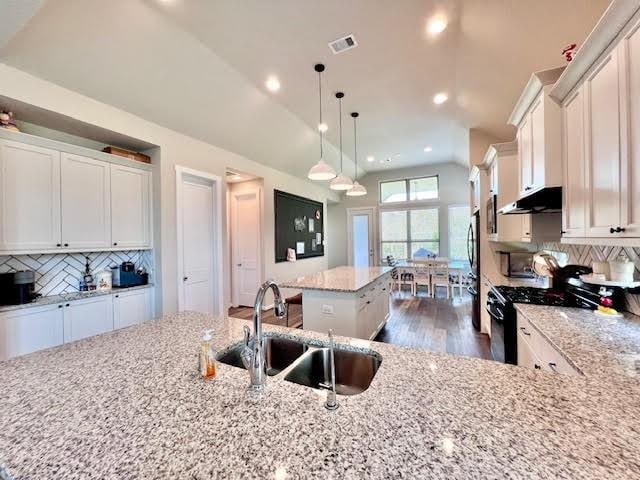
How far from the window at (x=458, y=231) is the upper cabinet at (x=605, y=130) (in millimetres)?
5541

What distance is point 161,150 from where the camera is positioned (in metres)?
3.31

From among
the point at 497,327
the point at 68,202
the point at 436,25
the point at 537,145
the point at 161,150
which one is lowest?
the point at 497,327

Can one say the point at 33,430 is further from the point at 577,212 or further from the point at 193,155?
the point at 193,155

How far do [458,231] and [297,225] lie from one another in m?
4.20

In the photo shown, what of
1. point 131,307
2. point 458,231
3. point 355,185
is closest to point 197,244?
point 131,307

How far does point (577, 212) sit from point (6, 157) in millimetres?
4250

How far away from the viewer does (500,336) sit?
2.32m

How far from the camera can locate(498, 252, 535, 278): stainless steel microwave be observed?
3520 mm

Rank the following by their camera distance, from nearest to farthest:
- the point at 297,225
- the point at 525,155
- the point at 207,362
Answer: the point at 207,362, the point at 525,155, the point at 297,225

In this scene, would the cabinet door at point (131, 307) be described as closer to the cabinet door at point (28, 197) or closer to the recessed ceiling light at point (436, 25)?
the cabinet door at point (28, 197)

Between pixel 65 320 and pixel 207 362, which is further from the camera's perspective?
pixel 65 320

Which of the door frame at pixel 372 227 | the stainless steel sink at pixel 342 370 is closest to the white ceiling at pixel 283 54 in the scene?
the stainless steel sink at pixel 342 370

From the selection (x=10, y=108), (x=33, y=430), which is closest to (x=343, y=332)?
(x=33, y=430)

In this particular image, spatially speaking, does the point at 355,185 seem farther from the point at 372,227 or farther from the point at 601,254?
the point at 372,227
